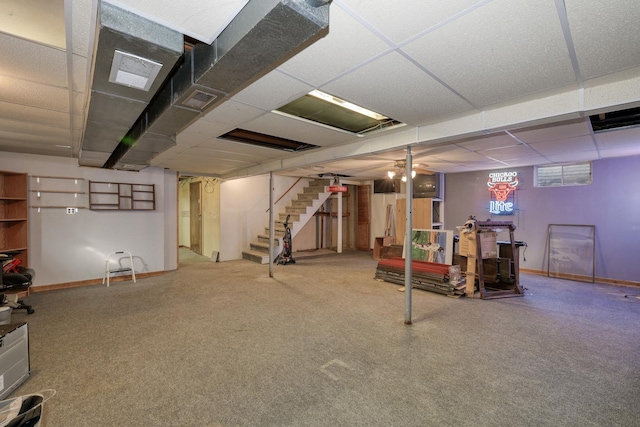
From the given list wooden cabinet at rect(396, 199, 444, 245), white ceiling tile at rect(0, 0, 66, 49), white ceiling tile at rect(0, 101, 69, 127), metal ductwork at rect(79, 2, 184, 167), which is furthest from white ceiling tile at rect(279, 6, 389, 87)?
wooden cabinet at rect(396, 199, 444, 245)

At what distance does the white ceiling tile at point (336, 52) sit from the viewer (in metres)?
1.57

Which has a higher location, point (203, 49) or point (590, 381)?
point (203, 49)

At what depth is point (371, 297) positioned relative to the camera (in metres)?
4.56

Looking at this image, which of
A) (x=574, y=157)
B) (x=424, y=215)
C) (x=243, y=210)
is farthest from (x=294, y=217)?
(x=574, y=157)

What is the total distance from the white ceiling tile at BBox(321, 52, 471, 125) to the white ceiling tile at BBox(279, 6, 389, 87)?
0.12m

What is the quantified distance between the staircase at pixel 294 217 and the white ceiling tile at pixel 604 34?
22.4 ft

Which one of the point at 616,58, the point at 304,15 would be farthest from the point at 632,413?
the point at 304,15

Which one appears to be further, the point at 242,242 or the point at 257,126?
the point at 242,242

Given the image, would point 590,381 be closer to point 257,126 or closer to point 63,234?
point 257,126

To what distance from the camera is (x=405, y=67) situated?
2.01 m

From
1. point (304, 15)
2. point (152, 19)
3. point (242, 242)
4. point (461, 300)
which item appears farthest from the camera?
point (242, 242)

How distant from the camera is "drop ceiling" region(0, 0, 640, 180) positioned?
1.45 metres

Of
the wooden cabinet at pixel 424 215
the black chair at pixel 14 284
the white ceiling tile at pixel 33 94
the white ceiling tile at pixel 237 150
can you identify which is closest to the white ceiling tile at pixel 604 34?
the white ceiling tile at pixel 33 94

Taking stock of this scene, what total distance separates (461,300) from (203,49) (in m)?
4.71
